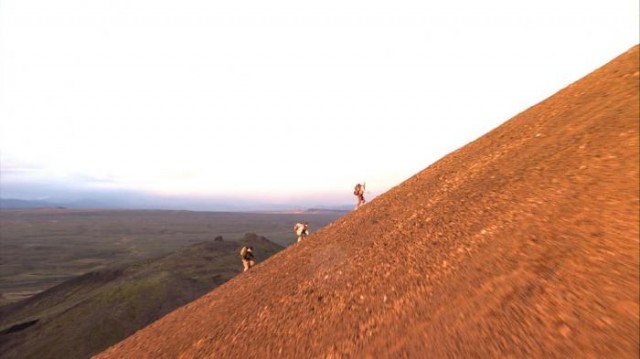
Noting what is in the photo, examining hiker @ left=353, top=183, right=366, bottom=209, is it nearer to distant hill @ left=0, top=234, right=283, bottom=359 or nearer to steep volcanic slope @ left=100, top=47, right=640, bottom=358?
steep volcanic slope @ left=100, top=47, right=640, bottom=358

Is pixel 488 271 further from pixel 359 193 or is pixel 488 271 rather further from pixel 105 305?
pixel 105 305

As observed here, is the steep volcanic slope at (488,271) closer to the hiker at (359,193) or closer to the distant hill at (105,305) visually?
the hiker at (359,193)

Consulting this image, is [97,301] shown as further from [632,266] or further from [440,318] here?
[632,266]

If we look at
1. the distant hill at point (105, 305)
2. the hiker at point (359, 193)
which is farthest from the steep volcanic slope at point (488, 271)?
the distant hill at point (105, 305)

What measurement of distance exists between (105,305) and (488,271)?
129ft

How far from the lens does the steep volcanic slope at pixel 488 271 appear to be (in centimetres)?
711

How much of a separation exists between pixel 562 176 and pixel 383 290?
20.7 feet

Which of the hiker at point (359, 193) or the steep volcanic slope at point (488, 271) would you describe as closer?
the steep volcanic slope at point (488, 271)

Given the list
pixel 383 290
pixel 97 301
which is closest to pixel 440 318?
pixel 383 290

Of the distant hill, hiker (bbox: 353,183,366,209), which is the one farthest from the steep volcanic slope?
the distant hill

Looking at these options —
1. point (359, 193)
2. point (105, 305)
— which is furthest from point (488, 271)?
point (105, 305)

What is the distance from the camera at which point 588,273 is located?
24.8 feet

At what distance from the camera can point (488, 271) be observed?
9.19 metres

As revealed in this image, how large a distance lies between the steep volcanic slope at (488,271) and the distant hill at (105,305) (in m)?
21.1
